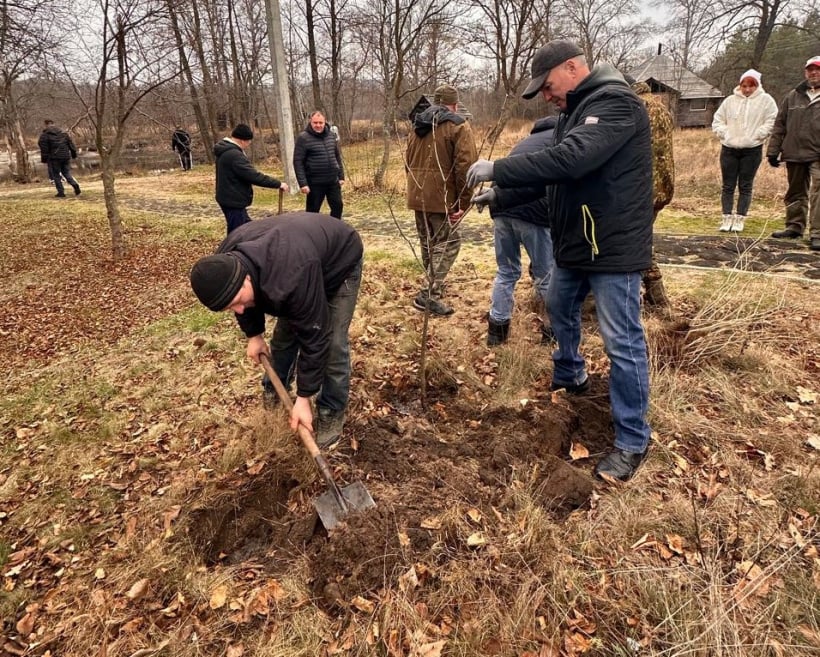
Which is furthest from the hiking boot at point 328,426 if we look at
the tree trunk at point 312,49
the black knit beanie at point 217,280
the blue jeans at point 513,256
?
the tree trunk at point 312,49

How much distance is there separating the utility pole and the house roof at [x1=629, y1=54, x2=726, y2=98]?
2635cm

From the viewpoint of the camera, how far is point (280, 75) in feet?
35.4

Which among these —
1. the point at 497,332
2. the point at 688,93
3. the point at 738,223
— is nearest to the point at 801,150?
the point at 738,223

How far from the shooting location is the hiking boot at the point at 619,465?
2484mm

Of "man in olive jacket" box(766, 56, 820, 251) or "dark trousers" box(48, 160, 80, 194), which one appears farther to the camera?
"dark trousers" box(48, 160, 80, 194)

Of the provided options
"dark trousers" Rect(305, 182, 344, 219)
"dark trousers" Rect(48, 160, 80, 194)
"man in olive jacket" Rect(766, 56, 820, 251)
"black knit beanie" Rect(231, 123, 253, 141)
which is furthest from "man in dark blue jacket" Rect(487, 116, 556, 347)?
"dark trousers" Rect(48, 160, 80, 194)

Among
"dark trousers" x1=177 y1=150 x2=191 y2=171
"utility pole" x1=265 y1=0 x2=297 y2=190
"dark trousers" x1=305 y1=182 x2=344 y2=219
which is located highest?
"utility pole" x1=265 y1=0 x2=297 y2=190

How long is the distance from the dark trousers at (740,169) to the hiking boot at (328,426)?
A: 19.0ft

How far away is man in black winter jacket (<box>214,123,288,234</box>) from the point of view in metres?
5.71

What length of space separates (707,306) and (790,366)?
25.0 inches

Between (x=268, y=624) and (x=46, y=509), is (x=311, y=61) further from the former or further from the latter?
(x=268, y=624)

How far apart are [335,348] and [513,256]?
160cm

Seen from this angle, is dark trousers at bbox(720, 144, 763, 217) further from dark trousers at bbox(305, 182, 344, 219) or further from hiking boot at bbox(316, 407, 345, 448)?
hiking boot at bbox(316, 407, 345, 448)

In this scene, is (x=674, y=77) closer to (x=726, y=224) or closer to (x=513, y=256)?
(x=726, y=224)
